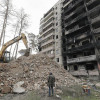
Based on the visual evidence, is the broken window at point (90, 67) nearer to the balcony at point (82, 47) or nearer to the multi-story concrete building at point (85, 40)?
the multi-story concrete building at point (85, 40)

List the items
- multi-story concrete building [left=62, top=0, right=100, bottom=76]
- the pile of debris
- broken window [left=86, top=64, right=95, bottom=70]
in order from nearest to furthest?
the pile of debris, multi-story concrete building [left=62, top=0, right=100, bottom=76], broken window [left=86, top=64, right=95, bottom=70]

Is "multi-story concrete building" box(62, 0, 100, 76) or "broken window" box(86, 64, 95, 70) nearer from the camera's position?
"multi-story concrete building" box(62, 0, 100, 76)

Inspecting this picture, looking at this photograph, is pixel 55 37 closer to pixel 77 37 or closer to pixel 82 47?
pixel 77 37

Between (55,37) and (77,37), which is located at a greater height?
(55,37)

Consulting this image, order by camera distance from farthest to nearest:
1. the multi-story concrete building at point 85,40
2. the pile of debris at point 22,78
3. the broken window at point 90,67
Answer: the broken window at point 90,67 < the multi-story concrete building at point 85,40 < the pile of debris at point 22,78

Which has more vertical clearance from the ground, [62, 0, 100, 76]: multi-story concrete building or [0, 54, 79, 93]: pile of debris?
[62, 0, 100, 76]: multi-story concrete building

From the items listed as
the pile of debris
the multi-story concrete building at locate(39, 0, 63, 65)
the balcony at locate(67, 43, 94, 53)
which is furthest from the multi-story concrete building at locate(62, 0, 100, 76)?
the pile of debris

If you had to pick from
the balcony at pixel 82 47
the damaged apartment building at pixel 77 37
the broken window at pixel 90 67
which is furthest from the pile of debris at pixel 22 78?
the balcony at pixel 82 47

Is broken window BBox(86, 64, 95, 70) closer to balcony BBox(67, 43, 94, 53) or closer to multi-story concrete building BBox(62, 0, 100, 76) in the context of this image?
multi-story concrete building BBox(62, 0, 100, 76)

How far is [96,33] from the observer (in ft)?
63.3

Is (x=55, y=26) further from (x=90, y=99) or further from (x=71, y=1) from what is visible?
(x=90, y=99)

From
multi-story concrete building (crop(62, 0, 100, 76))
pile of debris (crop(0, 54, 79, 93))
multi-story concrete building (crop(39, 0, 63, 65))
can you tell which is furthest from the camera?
multi-story concrete building (crop(39, 0, 63, 65))

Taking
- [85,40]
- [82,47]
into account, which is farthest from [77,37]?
[82,47]

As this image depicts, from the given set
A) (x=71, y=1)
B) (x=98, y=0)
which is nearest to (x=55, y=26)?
(x=71, y=1)
